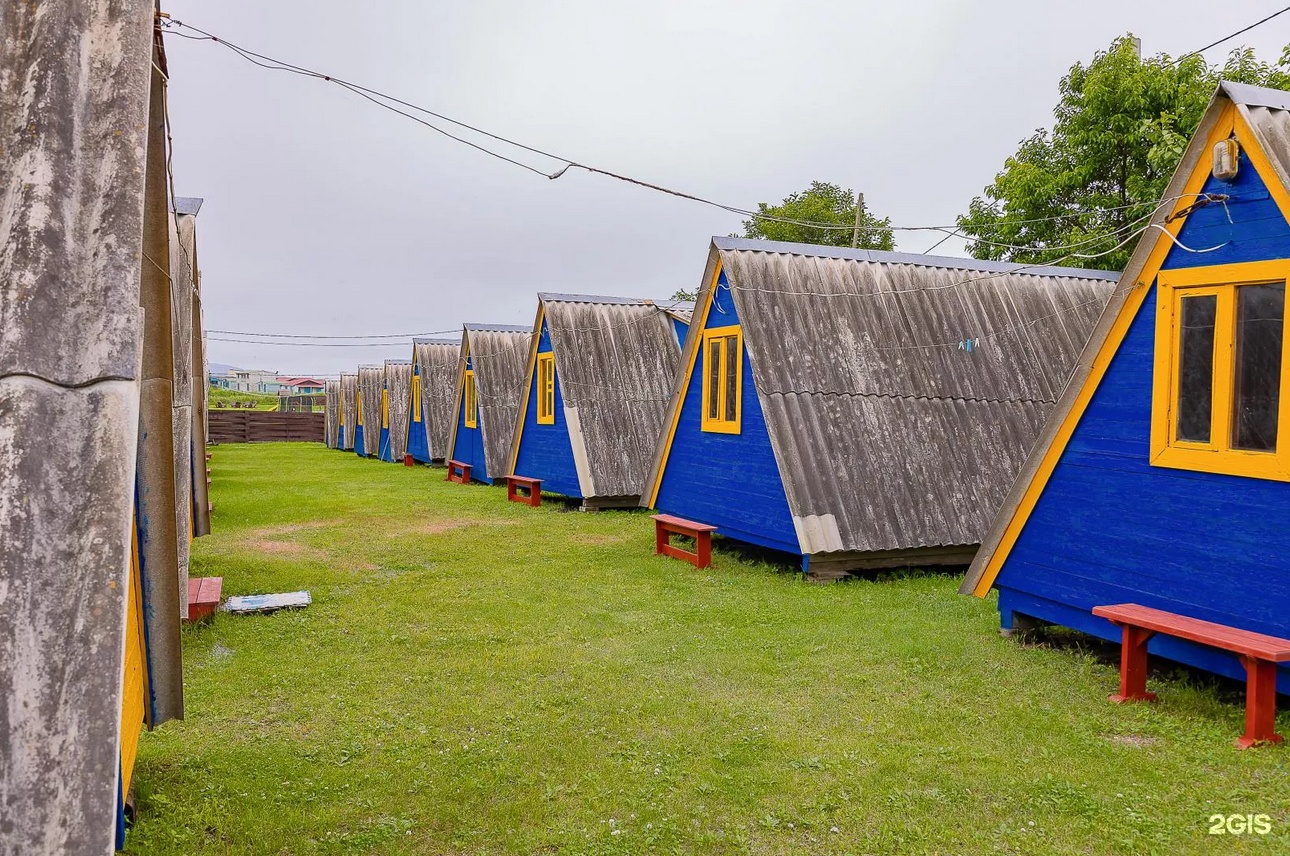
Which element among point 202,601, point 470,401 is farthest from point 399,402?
point 202,601

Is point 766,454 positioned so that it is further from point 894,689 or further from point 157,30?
point 157,30

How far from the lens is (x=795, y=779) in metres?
5.30

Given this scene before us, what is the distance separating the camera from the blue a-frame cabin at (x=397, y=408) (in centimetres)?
3394

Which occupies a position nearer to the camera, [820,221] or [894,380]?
[894,380]

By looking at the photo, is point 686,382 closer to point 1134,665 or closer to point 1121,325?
point 1121,325

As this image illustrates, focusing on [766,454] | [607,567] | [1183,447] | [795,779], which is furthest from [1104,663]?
[607,567]

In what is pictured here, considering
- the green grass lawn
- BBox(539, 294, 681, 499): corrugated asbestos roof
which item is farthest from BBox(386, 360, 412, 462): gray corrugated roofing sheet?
the green grass lawn

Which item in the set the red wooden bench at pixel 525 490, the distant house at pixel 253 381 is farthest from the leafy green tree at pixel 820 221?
the distant house at pixel 253 381

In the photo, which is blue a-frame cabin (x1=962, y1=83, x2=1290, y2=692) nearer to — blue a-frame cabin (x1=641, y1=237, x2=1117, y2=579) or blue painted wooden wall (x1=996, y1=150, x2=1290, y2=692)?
blue painted wooden wall (x1=996, y1=150, x2=1290, y2=692)

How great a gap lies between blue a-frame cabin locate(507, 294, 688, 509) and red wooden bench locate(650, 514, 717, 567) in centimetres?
514

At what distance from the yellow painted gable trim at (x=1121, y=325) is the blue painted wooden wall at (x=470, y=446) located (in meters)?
17.4

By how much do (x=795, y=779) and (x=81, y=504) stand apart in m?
4.42

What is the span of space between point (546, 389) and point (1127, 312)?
14859 millimetres

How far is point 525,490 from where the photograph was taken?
21.3 m
